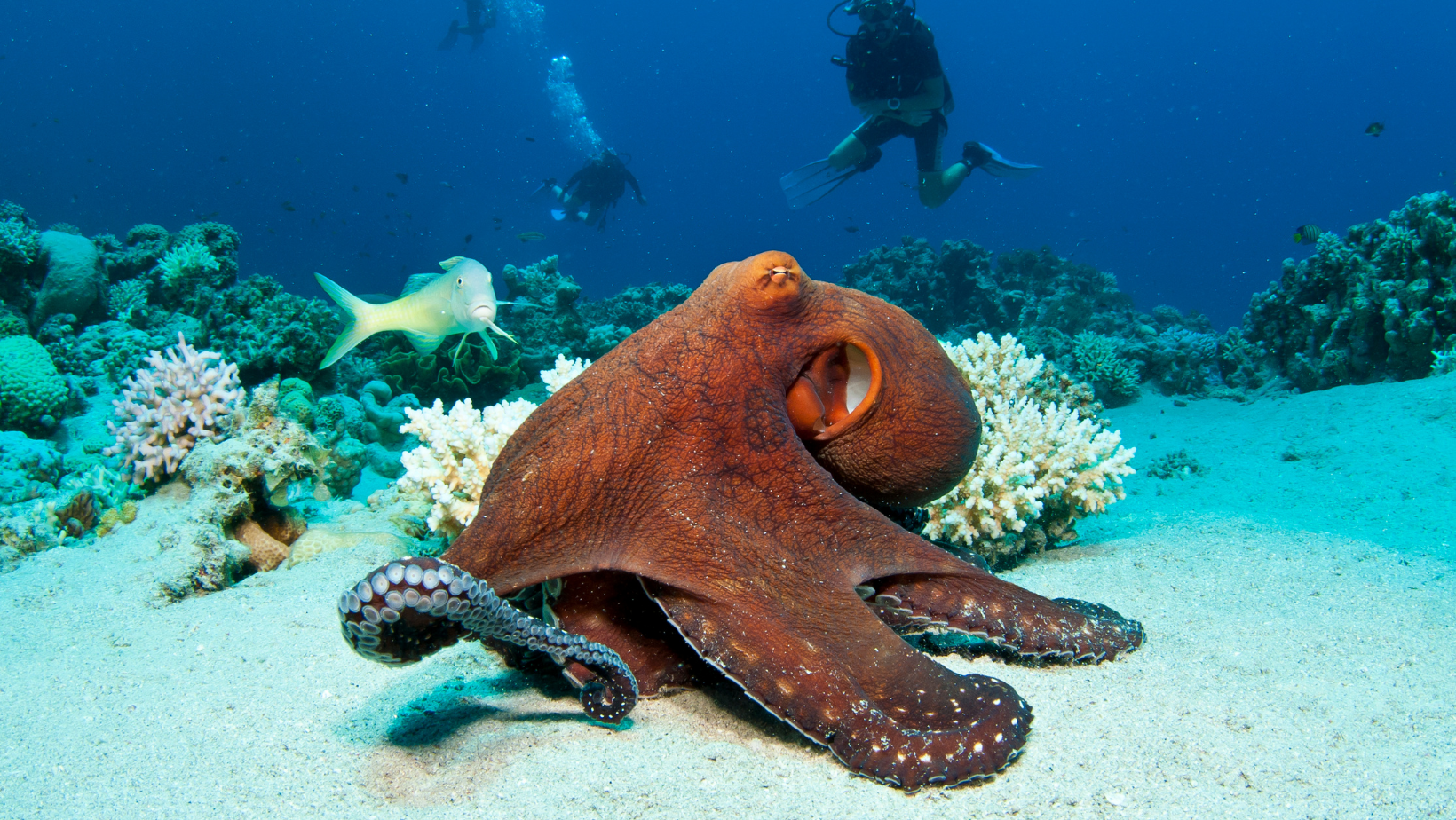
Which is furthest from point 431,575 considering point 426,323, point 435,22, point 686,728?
point 435,22

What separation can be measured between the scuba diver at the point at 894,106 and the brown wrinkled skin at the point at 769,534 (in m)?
11.0

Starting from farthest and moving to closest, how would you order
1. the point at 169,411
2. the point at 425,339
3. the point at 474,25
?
the point at 474,25 → the point at 425,339 → the point at 169,411

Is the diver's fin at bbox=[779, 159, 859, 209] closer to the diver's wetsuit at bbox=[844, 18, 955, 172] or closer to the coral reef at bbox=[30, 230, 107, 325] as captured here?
the diver's wetsuit at bbox=[844, 18, 955, 172]

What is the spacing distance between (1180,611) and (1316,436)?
5448 mm

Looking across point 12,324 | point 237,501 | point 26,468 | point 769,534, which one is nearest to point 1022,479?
point 769,534

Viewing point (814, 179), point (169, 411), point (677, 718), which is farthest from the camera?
point (814, 179)

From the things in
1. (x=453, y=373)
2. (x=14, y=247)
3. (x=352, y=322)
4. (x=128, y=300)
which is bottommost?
(x=352, y=322)

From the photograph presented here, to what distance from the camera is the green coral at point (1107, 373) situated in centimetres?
1144

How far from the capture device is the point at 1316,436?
653 centimetres

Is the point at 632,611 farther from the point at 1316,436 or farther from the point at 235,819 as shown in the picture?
the point at 1316,436

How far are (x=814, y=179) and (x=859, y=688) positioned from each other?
12.6m

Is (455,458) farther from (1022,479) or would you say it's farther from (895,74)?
(895,74)

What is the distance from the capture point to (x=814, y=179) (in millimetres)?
13016

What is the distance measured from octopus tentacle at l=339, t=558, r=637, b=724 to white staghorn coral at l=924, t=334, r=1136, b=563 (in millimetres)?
2409
